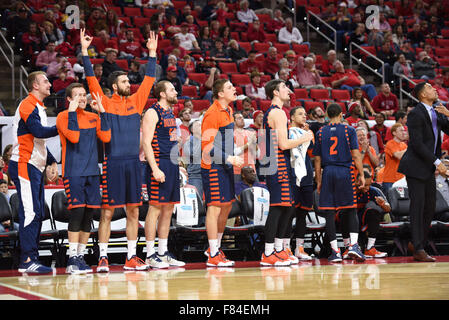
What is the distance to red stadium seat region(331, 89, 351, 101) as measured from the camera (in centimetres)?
1327

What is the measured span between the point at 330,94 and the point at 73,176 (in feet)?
27.8

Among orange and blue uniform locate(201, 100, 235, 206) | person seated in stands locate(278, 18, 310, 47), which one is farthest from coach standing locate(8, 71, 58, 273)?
person seated in stands locate(278, 18, 310, 47)

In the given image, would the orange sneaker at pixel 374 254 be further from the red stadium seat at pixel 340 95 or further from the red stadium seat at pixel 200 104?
the red stadium seat at pixel 340 95

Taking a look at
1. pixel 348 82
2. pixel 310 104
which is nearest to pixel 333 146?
pixel 310 104

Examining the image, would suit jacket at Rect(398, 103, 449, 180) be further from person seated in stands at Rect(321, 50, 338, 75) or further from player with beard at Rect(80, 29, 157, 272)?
person seated in stands at Rect(321, 50, 338, 75)

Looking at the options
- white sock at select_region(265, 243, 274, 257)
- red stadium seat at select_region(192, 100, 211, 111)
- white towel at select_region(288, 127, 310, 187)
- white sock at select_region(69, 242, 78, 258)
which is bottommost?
white sock at select_region(265, 243, 274, 257)

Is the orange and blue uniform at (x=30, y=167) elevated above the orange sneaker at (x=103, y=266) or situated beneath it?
elevated above

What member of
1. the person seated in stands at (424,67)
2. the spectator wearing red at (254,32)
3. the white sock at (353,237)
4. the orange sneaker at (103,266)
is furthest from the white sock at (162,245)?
the person seated in stands at (424,67)

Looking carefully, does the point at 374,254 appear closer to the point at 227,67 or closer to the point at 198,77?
the point at 198,77

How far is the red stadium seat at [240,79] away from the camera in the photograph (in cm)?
1283

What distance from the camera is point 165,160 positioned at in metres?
6.41

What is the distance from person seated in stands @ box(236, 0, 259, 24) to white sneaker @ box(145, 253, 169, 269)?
1033cm

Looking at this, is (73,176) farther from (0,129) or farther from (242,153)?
(0,129)

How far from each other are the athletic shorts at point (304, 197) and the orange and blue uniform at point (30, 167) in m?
2.72
